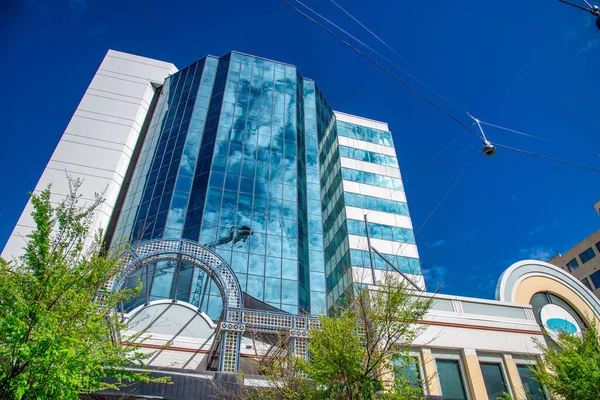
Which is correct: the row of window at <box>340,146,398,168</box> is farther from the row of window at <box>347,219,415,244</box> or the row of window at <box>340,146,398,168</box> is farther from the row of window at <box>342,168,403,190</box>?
the row of window at <box>347,219,415,244</box>

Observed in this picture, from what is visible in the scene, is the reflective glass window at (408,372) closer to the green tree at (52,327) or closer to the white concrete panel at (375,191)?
the green tree at (52,327)

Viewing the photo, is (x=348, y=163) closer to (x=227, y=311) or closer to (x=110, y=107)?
(x=110, y=107)

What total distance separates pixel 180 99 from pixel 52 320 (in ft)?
134

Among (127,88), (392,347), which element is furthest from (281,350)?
(127,88)

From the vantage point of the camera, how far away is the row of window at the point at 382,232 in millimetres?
40484

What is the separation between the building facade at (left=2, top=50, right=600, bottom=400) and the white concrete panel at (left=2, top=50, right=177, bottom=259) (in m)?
0.16

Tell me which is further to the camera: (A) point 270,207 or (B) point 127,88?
(B) point 127,88

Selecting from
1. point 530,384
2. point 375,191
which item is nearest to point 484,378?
point 530,384

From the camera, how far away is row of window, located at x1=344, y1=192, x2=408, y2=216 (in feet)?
140

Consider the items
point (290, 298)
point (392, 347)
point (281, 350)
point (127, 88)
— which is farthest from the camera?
point (127, 88)

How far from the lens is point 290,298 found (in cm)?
3244

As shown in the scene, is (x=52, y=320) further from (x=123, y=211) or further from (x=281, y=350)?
(x=123, y=211)

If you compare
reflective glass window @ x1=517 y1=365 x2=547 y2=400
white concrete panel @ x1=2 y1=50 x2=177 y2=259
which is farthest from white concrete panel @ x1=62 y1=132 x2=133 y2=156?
reflective glass window @ x1=517 y1=365 x2=547 y2=400

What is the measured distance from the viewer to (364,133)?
50562 millimetres
